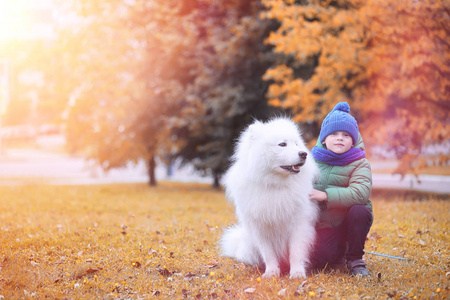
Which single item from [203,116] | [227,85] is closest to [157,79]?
[203,116]

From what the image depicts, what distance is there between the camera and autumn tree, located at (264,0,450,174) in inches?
341

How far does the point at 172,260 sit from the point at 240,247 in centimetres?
81

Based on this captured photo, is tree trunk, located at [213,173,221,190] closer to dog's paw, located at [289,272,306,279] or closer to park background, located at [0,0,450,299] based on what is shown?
park background, located at [0,0,450,299]

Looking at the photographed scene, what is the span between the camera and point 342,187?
3959mm

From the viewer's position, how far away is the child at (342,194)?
386cm

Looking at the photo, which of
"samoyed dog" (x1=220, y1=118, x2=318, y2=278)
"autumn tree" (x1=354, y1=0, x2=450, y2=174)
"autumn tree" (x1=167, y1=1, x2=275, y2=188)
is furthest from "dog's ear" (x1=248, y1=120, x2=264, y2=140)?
"autumn tree" (x1=167, y1=1, x2=275, y2=188)

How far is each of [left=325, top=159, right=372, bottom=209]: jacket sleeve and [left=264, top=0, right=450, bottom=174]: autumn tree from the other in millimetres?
5570

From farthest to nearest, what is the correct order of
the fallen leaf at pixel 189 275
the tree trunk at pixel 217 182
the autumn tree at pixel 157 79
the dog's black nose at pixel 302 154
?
the tree trunk at pixel 217 182
the autumn tree at pixel 157 79
the fallen leaf at pixel 189 275
the dog's black nose at pixel 302 154

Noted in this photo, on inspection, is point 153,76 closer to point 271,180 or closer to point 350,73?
point 350,73

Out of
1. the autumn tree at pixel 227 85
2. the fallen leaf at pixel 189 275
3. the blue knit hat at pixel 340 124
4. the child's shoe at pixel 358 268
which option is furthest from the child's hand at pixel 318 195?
the autumn tree at pixel 227 85

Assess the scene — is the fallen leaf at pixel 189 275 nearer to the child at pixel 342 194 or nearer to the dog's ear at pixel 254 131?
the child at pixel 342 194

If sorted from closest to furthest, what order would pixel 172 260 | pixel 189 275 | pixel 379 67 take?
1. pixel 189 275
2. pixel 172 260
3. pixel 379 67

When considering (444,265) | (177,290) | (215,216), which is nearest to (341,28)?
(215,216)

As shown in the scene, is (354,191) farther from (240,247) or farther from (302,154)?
(240,247)
